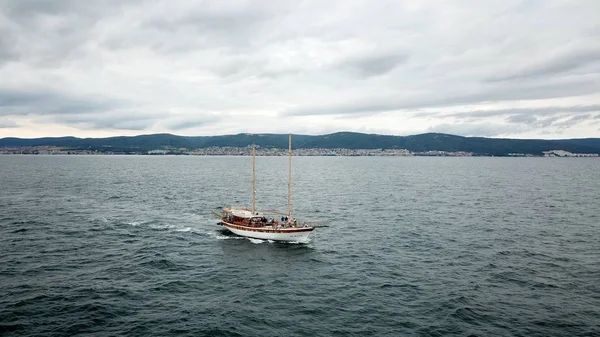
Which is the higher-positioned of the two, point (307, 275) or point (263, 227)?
point (263, 227)

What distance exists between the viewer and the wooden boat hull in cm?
6319

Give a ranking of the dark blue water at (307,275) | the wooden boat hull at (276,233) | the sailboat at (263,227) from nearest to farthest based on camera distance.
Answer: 1. the dark blue water at (307,275)
2. the wooden boat hull at (276,233)
3. the sailboat at (263,227)

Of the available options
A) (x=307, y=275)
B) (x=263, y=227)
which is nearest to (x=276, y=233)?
(x=263, y=227)

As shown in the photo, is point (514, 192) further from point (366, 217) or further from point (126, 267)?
point (126, 267)

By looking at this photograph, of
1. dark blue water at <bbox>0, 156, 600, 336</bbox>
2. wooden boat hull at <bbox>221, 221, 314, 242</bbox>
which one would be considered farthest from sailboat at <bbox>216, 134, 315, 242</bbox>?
dark blue water at <bbox>0, 156, 600, 336</bbox>

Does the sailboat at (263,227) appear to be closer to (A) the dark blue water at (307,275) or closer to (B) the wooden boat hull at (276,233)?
(B) the wooden boat hull at (276,233)

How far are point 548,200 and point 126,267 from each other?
357ft

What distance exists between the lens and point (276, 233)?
64500 millimetres

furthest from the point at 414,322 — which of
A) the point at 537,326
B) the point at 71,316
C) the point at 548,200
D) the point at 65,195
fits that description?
the point at 65,195

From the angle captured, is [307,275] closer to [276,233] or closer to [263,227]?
[276,233]

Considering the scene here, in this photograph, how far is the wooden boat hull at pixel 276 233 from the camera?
6319 cm

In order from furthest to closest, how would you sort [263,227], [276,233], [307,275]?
[263,227]
[276,233]
[307,275]

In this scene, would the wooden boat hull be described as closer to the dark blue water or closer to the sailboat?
the sailboat

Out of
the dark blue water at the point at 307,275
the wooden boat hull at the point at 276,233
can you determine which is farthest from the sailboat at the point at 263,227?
the dark blue water at the point at 307,275
